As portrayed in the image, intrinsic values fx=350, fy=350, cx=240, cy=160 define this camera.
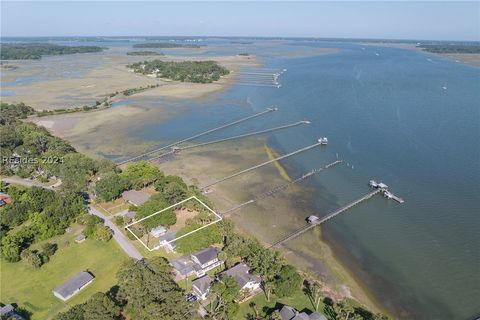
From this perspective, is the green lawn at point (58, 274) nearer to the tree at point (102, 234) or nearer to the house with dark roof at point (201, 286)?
the tree at point (102, 234)

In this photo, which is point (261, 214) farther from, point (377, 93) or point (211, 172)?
point (377, 93)

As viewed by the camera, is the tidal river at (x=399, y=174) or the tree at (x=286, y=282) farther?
the tidal river at (x=399, y=174)

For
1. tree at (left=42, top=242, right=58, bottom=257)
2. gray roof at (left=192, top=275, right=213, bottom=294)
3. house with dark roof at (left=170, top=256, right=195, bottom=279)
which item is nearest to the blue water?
gray roof at (left=192, top=275, right=213, bottom=294)

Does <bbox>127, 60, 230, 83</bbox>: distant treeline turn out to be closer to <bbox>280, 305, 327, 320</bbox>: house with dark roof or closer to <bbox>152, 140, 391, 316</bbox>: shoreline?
<bbox>152, 140, 391, 316</bbox>: shoreline

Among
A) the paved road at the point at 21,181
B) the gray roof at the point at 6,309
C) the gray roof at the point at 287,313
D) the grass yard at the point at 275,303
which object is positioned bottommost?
the paved road at the point at 21,181

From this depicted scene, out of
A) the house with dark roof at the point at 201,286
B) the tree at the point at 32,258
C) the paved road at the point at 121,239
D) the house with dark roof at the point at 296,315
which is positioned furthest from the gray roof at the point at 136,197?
the house with dark roof at the point at 296,315

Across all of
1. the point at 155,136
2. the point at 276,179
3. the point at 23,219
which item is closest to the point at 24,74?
the point at 155,136

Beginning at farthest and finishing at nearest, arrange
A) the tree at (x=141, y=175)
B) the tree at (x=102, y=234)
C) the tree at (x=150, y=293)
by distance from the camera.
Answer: the tree at (x=141, y=175) < the tree at (x=102, y=234) < the tree at (x=150, y=293)
